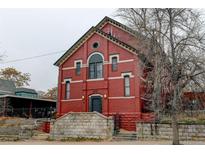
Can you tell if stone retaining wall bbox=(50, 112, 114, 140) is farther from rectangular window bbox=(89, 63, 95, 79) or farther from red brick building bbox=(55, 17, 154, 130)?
rectangular window bbox=(89, 63, 95, 79)

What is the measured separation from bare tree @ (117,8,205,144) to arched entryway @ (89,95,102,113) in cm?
1044

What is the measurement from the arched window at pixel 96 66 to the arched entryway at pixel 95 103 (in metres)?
2.15

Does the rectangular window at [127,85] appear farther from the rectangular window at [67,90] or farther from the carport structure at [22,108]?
the carport structure at [22,108]

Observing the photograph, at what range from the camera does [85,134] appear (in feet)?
70.7

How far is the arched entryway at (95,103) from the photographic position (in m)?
25.7

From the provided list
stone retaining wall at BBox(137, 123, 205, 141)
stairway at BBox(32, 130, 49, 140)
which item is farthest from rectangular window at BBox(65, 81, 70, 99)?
stone retaining wall at BBox(137, 123, 205, 141)

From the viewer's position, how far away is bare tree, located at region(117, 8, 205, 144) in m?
14.2

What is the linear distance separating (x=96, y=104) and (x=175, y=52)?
13.0 meters

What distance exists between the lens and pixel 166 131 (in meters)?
18.9

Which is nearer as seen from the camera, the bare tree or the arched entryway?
the bare tree

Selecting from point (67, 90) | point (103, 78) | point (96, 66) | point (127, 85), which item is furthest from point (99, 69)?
point (67, 90)

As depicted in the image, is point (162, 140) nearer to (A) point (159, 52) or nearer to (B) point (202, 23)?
(A) point (159, 52)

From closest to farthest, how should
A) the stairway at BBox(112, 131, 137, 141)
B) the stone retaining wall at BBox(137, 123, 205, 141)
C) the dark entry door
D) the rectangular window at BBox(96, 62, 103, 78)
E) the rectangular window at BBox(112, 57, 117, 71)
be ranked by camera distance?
the stone retaining wall at BBox(137, 123, 205, 141) → the stairway at BBox(112, 131, 137, 141) → the dark entry door → the rectangular window at BBox(112, 57, 117, 71) → the rectangular window at BBox(96, 62, 103, 78)

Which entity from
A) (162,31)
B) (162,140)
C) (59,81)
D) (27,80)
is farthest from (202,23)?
(27,80)
